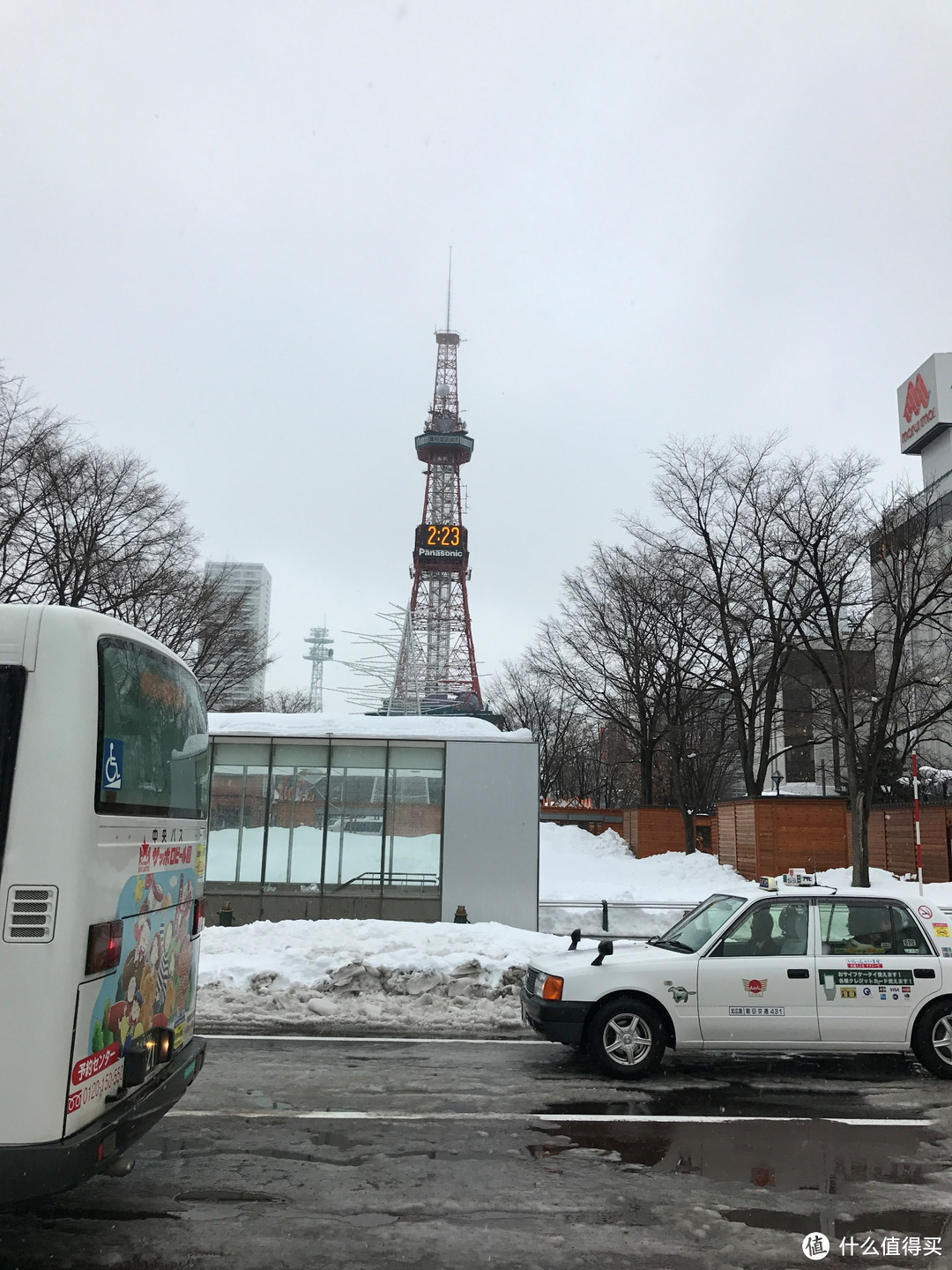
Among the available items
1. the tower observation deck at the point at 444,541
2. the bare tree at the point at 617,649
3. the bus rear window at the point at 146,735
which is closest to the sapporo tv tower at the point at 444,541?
the tower observation deck at the point at 444,541

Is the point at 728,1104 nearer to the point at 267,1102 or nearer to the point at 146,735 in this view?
the point at 267,1102

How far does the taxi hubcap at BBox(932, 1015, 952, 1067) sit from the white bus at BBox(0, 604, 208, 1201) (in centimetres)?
611

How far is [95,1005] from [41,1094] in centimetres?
43

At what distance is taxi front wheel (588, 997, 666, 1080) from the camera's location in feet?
25.5

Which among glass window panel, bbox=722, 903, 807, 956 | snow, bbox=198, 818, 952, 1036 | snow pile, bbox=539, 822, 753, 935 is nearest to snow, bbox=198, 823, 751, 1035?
snow, bbox=198, 818, 952, 1036

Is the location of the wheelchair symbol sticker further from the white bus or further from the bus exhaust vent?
the bus exhaust vent

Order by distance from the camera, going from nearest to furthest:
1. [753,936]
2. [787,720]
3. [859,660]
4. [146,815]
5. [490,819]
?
[146,815] < [753,936] < [490,819] < [859,660] < [787,720]

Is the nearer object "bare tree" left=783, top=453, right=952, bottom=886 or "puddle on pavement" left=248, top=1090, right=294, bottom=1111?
"puddle on pavement" left=248, top=1090, right=294, bottom=1111

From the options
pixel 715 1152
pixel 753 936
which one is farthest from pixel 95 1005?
pixel 753 936

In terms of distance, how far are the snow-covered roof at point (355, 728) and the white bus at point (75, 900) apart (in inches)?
507

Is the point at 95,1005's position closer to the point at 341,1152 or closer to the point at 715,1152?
the point at 341,1152

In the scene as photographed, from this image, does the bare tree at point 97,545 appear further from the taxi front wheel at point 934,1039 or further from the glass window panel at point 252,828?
the taxi front wheel at point 934,1039

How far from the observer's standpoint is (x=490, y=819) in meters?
17.8

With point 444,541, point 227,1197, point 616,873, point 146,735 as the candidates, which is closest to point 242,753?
point 227,1197
